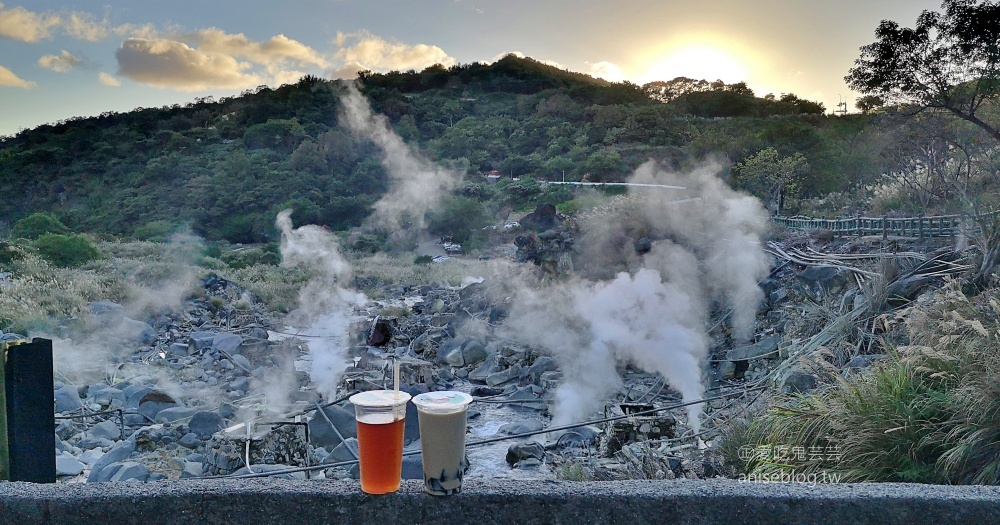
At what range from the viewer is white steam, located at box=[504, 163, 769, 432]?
962 centimetres

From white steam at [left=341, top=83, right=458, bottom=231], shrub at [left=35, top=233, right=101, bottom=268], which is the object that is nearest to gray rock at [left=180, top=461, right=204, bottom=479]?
shrub at [left=35, top=233, right=101, bottom=268]

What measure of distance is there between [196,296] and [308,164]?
24.6 metres

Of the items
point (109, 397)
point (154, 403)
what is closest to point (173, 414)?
point (154, 403)

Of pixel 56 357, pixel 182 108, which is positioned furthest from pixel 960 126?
pixel 182 108

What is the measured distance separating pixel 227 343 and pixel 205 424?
5425 mm

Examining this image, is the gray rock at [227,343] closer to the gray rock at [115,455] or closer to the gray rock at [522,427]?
the gray rock at [115,455]

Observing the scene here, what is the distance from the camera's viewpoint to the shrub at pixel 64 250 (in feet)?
75.8

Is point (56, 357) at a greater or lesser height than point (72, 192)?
lesser

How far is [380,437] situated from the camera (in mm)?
1867

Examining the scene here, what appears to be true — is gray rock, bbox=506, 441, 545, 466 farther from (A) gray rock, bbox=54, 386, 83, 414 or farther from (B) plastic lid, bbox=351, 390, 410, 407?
(A) gray rock, bbox=54, 386, 83, 414

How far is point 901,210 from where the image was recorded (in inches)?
606

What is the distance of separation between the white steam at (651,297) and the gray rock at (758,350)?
544 millimetres

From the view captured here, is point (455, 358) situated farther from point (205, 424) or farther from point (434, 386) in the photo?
point (205, 424)

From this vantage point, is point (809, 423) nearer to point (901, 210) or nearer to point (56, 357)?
point (56, 357)
